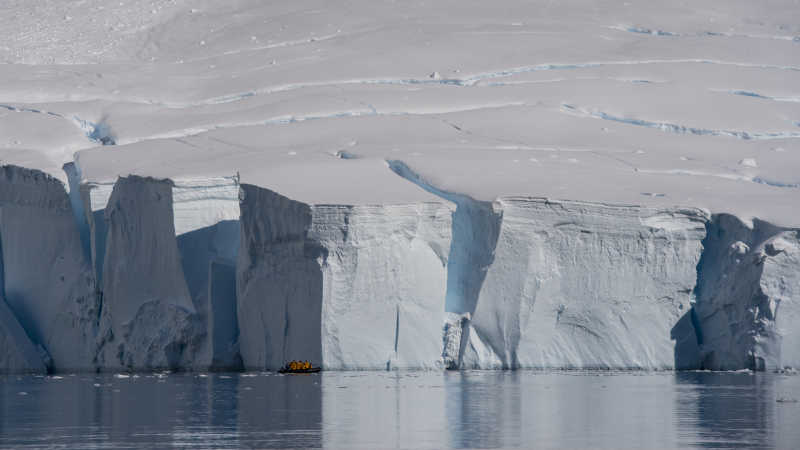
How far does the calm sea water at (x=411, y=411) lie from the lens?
7645 millimetres

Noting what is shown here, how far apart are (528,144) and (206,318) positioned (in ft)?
13.7

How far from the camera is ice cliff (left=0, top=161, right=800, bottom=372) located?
530 inches

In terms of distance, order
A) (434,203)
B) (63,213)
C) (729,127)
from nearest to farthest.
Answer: (434,203)
(63,213)
(729,127)

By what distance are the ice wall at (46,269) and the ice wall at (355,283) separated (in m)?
2.61

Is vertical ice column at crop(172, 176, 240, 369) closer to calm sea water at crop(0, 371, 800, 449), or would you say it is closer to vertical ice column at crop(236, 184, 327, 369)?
vertical ice column at crop(236, 184, 327, 369)

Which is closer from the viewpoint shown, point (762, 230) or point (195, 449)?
point (195, 449)

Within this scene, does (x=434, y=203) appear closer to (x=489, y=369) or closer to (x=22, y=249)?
(x=489, y=369)

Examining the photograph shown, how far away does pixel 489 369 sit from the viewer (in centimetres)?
1366

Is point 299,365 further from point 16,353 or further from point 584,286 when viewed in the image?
point 16,353

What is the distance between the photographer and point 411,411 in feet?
30.5

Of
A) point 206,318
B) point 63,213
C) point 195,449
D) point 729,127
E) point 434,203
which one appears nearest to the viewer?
point 195,449

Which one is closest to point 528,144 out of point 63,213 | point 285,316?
point 285,316

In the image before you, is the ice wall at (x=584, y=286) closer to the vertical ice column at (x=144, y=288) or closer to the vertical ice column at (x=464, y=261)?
the vertical ice column at (x=464, y=261)

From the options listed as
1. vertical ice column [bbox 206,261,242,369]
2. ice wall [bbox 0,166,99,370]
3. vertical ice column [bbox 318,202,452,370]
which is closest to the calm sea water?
vertical ice column [bbox 318,202,452,370]
